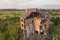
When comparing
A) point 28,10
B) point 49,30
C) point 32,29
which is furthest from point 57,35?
point 28,10

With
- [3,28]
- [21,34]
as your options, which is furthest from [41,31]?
[3,28]

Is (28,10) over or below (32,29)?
over

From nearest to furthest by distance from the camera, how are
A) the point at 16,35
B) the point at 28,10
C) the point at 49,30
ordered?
1. the point at 16,35
2. the point at 49,30
3. the point at 28,10

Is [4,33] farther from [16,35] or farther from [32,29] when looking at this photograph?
[32,29]

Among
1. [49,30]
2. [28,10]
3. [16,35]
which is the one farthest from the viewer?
[28,10]

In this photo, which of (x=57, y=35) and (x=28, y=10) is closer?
(x=57, y=35)

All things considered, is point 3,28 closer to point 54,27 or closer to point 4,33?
point 4,33
